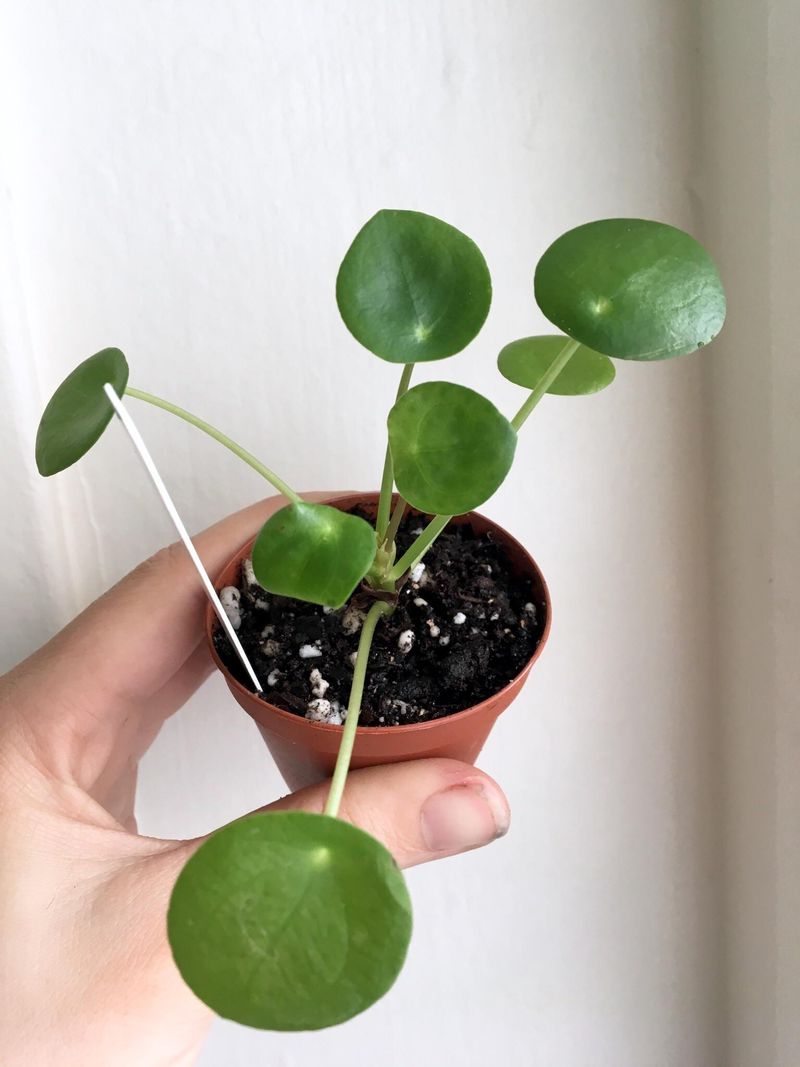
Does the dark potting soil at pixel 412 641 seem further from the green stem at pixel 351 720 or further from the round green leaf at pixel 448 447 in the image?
the round green leaf at pixel 448 447

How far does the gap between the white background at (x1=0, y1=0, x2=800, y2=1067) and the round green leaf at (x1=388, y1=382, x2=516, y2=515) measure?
304mm

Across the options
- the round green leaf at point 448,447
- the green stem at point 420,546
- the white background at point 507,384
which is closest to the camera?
the round green leaf at point 448,447

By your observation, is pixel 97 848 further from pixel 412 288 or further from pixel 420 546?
pixel 412 288

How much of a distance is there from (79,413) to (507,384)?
410 mm

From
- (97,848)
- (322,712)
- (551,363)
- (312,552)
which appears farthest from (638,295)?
(97,848)

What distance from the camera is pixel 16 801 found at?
2.02 ft

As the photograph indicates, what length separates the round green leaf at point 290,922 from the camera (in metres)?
0.36

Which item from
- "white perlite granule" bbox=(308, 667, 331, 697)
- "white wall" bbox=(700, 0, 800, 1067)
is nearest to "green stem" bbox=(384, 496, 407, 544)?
"white perlite granule" bbox=(308, 667, 331, 697)

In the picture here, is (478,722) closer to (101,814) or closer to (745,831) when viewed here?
(101,814)

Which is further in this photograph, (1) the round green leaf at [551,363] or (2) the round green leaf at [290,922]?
(1) the round green leaf at [551,363]

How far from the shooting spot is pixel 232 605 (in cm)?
67

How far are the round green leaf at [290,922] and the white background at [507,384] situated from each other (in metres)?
0.47

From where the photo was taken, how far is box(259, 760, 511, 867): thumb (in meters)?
0.56

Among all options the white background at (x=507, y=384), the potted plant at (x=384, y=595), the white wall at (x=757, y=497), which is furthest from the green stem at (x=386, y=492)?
the white wall at (x=757, y=497)
